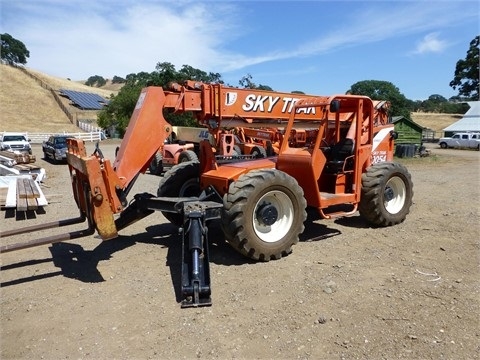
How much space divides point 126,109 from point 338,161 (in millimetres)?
34858

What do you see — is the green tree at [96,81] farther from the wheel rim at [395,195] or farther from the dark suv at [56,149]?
the wheel rim at [395,195]

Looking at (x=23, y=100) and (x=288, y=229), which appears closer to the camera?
(x=288, y=229)

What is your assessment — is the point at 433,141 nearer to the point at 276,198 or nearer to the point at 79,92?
the point at 276,198

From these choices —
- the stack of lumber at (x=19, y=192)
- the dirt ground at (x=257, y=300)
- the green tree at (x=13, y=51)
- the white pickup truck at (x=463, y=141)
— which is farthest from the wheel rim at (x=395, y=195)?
the green tree at (x=13, y=51)

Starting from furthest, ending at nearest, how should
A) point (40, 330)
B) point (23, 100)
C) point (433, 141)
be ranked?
point (23, 100)
point (433, 141)
point (40, 330)

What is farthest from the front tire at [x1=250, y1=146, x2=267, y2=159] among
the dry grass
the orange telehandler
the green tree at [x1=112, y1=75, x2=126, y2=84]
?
the green tree at [x1=112, y1=75, x2=126, y2=84]

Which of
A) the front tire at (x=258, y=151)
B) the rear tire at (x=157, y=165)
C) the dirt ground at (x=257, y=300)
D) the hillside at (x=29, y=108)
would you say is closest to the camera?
the dirt ground at (x=257, y=300)

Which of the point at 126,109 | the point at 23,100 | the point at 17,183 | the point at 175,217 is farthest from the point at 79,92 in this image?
the point at 175,217

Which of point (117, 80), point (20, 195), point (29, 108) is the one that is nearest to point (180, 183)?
point (20, 195)

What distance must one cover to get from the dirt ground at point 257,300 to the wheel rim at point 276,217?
399mm

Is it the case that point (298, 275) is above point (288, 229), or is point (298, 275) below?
below

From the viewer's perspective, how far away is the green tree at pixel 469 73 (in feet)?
208

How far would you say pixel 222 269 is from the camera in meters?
5.32

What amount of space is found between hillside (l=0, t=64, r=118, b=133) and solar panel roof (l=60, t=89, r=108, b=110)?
4.40 ft
